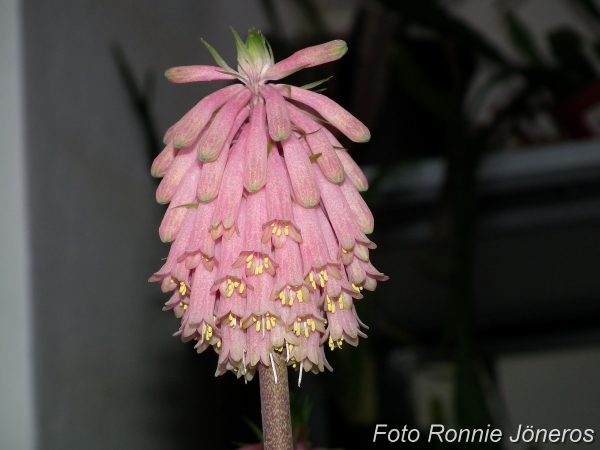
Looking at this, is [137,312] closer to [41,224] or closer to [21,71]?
[41,224]

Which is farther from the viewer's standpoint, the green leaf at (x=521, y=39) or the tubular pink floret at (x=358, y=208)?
the green leaf at (x=521, y=39)

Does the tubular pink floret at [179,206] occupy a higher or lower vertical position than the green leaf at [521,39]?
lower

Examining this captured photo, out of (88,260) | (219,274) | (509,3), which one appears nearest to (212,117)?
(219,274)

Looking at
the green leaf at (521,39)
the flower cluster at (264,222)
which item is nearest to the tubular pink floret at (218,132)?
the flower cluster at (264,222)

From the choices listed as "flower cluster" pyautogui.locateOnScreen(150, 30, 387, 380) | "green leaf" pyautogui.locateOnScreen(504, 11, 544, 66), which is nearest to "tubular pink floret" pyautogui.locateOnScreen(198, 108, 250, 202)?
"flower cluster" pyautogui.locateOnScreen(150, 30, 387, 380)

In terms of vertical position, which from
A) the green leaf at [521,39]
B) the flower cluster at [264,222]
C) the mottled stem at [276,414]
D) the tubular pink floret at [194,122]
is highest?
the green leaf at [521,39]

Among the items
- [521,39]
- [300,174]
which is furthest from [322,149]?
[521,39]

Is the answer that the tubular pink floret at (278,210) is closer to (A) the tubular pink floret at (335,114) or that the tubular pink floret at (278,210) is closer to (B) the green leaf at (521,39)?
(A) the tubular pink floret at (335,114)
